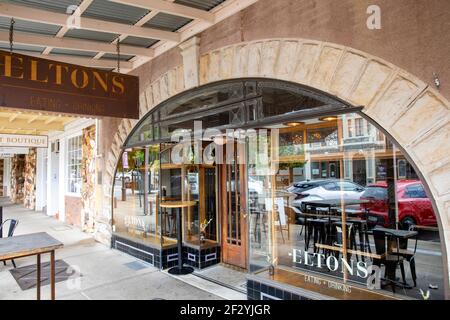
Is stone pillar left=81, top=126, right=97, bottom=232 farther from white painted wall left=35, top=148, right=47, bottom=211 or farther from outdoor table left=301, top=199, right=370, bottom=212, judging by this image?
white painted wall left=35, top=148, right=47, bottom=211

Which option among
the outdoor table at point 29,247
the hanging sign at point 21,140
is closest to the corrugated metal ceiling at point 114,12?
the outdoor table at point 29,247

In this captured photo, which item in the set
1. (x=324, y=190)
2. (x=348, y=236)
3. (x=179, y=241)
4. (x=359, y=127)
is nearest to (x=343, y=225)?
(x=348, y=236)

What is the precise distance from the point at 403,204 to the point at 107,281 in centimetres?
409

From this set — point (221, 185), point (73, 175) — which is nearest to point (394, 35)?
point (221, 185)

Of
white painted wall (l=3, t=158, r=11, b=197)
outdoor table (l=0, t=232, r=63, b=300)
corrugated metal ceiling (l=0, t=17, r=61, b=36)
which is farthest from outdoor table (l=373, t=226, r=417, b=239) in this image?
white painted wall (l=3, t=158, r=11, b=197)

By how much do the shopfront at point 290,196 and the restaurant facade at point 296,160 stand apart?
18 mm

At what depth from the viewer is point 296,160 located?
3877mm

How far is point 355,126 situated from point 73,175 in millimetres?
8617

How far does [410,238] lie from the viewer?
3.57m

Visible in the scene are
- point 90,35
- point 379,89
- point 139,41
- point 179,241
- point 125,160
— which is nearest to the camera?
point 379,89

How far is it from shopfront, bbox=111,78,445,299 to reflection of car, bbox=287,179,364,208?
0.01 m

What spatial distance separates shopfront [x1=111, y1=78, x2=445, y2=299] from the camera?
120 inches

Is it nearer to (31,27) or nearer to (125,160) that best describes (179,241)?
(125,160)

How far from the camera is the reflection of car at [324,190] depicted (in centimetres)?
399
